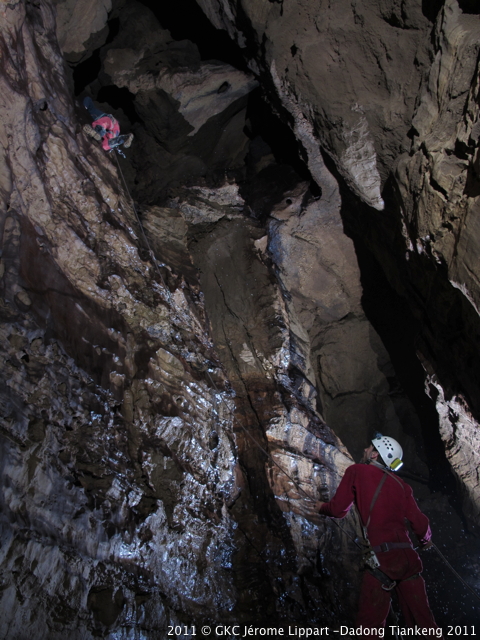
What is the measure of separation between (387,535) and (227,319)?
277 cm

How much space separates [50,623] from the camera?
1.89m

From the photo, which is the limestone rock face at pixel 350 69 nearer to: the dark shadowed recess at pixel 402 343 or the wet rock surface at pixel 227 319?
the wet rock surface at pixel 227 319

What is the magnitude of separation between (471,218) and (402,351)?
3503 millimetres


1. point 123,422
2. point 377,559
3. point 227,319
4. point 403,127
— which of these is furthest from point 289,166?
point 377,559

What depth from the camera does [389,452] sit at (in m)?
3.57

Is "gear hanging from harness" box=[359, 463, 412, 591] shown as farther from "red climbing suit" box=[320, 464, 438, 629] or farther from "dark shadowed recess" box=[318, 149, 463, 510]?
"dark shadowed recess" box=[318, 149, 463, 510]

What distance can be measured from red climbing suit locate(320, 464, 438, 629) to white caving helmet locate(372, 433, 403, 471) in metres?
0.22

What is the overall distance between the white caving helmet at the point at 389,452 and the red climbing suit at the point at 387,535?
0.22 meters

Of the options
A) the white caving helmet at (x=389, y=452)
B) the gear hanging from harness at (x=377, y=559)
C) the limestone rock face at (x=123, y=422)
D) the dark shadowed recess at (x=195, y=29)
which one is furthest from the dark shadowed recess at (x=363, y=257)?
the gear hanging from harness at (x=377, y=559)

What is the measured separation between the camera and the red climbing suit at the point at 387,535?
2.93m

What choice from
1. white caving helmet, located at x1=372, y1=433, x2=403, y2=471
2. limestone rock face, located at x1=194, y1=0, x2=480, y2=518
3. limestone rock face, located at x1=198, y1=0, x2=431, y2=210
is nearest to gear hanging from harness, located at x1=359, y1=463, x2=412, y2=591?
white caving helmet, located at x1=372, y1=433, x2=403, y2=471

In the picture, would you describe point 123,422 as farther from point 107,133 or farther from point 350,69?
point 350,69

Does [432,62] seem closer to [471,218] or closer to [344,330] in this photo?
[471,218]

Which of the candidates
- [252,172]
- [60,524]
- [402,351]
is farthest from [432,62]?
[60,524]
